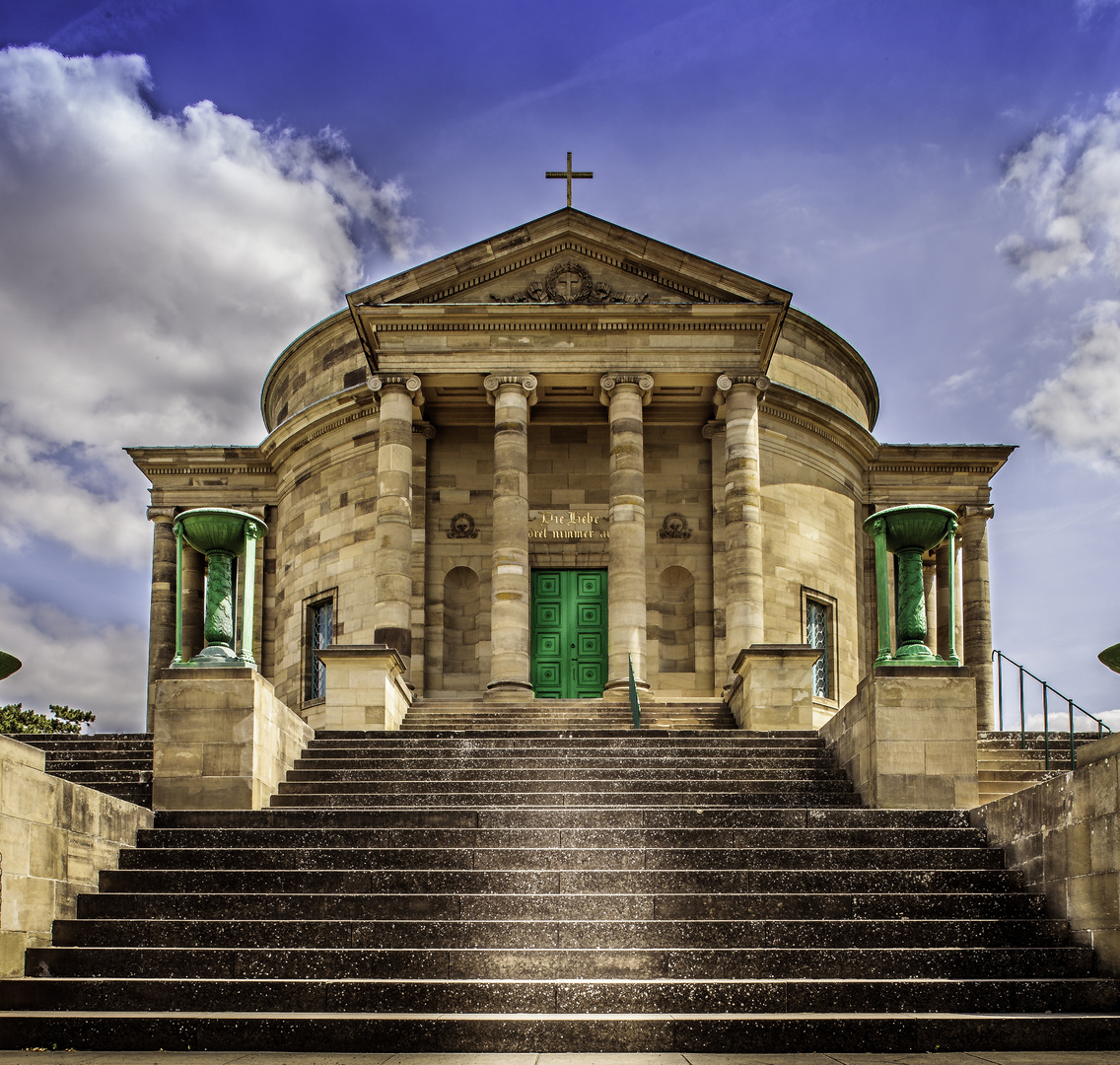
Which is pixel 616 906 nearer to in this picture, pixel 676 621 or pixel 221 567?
pixel 221 567

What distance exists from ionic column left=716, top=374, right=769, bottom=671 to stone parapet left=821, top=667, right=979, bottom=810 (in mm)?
8792

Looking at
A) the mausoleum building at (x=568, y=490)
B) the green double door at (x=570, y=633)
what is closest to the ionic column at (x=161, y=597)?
the mausoleum building at (x=568, y=490)

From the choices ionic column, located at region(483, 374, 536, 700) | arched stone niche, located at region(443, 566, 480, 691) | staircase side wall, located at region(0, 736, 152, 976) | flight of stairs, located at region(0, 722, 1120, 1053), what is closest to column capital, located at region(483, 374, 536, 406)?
ionic column, located at region(483, 374, 536, 700)

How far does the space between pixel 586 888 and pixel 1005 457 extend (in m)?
23.3

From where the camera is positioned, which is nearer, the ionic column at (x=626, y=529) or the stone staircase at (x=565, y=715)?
the stone staircase at (x=565, y=715)

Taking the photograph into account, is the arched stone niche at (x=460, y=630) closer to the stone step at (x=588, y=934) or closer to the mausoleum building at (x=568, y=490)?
the mausoleum building at (x=568, y=490)

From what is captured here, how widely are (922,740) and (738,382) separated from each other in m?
11.7

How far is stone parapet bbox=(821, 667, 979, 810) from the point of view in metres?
13.0

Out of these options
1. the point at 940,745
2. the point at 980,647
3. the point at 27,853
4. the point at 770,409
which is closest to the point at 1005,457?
the point at 980,647

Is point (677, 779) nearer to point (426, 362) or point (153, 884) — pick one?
point (153, 884)

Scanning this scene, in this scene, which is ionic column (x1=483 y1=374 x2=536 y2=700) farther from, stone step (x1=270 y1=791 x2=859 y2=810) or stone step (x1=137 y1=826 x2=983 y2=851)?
stone step (x1=137 y1=826 x2=983 y2=851)

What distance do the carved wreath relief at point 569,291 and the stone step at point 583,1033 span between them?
17408 millimetres

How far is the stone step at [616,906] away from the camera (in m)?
9.98

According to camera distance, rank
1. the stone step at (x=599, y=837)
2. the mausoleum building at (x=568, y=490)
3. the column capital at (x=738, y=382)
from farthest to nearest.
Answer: the column capital at (x=738, y=382)
the mausoleum building at (x=568, y=490)
the stone step at (x=599, y=837)
